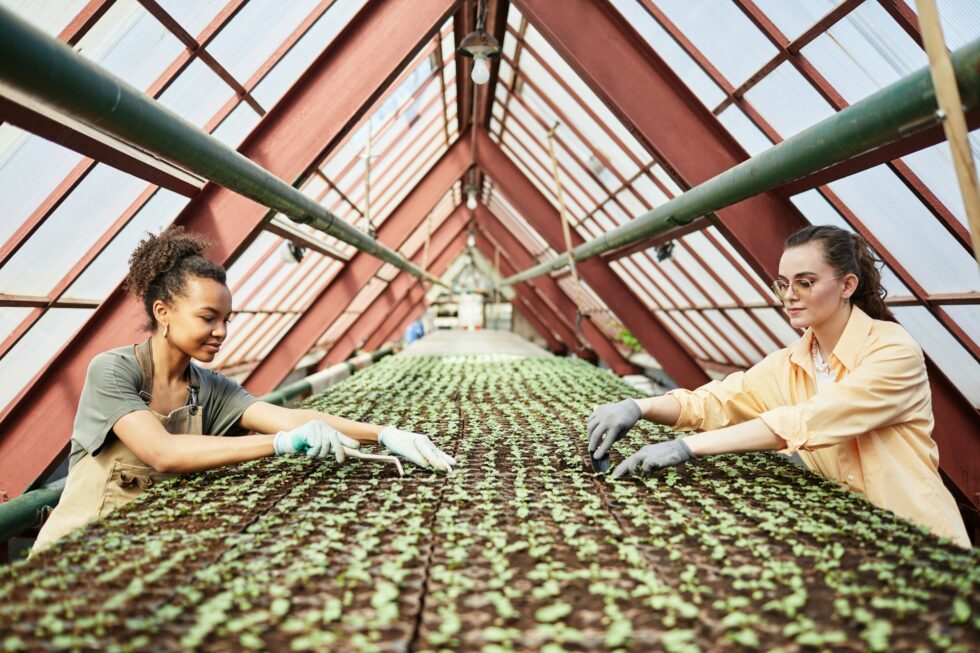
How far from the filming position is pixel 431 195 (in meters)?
10.8

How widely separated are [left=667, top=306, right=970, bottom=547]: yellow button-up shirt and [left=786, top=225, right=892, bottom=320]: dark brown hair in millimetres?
108

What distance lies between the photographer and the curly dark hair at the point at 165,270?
2318mm

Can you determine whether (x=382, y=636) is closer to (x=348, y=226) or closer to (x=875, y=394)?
(x=875, y=394)

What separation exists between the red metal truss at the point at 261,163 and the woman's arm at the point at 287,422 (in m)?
2.24

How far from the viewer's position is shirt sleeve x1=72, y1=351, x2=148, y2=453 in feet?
6.72

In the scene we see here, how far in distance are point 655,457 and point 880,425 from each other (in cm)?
69

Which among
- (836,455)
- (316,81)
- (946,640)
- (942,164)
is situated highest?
(316,81)

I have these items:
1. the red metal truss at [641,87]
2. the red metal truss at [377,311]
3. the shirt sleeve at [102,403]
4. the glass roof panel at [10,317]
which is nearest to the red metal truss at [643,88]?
the red metal truss at [641,87]

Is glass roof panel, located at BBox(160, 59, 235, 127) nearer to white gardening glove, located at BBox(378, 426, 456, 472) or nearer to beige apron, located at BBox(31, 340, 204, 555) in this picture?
beige apron, located at BBox(31, 340, 204, 555)

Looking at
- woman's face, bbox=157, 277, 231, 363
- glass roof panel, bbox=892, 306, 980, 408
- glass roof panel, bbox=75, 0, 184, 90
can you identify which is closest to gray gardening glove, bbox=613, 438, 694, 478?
woman's face, bbox=157, 277, 231, 363

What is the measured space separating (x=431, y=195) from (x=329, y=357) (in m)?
6.51

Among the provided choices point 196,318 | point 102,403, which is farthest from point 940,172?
point 102,403

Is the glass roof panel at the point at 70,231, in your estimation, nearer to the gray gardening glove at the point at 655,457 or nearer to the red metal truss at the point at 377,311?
the gray gardening glove at the point at 655,457

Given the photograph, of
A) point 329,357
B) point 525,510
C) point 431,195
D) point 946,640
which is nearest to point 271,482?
point 525,510
